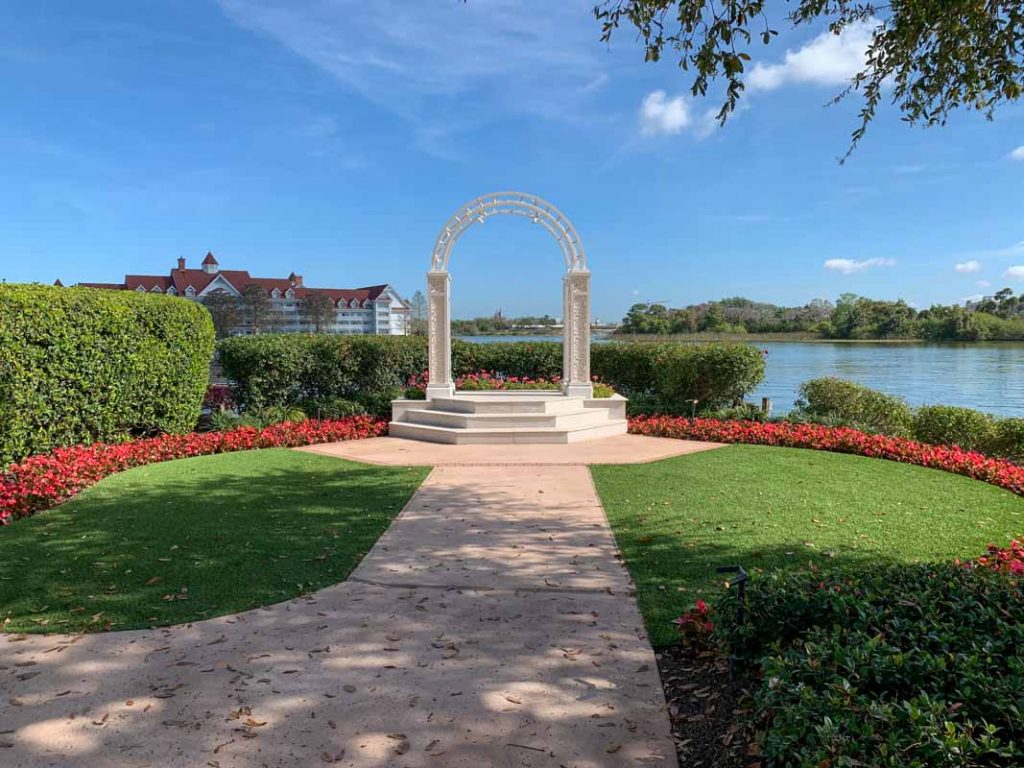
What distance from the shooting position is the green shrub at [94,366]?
7090mm

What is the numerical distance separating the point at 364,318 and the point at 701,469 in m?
44.7

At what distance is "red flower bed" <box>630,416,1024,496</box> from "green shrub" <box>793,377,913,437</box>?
881mm

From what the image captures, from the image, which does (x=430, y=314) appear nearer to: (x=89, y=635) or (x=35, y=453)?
(x=35, y=453)

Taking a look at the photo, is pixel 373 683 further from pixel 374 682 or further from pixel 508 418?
pixel 508 418

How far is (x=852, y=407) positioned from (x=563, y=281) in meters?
5.55

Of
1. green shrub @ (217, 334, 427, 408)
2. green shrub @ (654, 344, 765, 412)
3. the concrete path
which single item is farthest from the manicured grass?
green shrub @ (217, 334, 427, 408)

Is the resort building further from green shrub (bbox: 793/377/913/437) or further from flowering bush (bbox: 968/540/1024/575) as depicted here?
flowering bush (bbox: 968/540/1024/575)

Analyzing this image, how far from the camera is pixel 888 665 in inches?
77.7

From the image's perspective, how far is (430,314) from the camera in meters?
11.3

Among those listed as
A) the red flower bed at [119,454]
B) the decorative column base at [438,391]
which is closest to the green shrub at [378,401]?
the red flower bed at [119,454]

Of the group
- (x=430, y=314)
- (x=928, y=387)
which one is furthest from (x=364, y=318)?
(x=928, y=387)

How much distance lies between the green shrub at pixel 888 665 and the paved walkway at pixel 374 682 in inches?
24.7

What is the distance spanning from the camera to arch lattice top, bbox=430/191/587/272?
11.1m

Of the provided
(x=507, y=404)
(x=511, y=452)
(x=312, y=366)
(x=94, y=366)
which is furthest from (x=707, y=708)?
(x=312, y=366)
